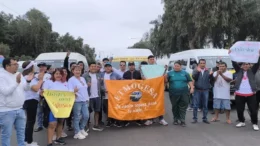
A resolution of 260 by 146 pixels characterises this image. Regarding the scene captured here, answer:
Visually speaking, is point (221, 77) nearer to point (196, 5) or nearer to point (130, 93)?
point (130, 93)

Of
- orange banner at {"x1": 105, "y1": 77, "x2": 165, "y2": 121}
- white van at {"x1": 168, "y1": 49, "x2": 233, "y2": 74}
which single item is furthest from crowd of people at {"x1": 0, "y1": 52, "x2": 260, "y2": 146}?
white van at {"x1": 168, "y1": 49, "x2": 233, "y2": 74}

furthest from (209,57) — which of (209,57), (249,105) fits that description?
(249,105)

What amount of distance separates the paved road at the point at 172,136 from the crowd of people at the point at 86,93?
30cm

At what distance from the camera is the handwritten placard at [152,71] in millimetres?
9023

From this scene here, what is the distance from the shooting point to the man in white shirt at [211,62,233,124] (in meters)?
8.96

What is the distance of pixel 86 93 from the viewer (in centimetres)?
737

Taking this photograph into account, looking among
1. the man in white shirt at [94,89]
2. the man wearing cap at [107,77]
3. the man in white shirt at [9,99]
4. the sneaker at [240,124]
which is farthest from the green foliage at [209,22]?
the man in white shirt at [9,99]

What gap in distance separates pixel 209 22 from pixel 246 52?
59.7 ft

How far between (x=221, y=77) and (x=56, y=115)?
5.10 meters

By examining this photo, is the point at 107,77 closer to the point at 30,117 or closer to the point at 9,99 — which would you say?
the point at 30,117

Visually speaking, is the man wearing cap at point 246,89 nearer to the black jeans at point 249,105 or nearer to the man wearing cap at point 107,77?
the black jeans at point 249,105

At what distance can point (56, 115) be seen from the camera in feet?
21.0

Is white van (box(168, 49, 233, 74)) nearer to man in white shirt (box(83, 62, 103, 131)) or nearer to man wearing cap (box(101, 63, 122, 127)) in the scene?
man wearing cap (box(101, 63, 122, 127))

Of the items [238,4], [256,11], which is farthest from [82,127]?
[256,11]
